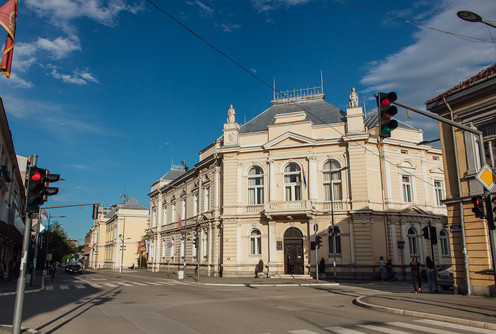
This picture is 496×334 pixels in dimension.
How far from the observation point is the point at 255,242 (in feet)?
114

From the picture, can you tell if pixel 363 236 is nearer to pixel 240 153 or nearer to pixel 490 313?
pixel 240 153

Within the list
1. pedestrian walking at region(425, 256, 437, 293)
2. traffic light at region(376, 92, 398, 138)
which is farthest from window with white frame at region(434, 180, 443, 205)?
traffic light at region(376, 92, 398, 138)

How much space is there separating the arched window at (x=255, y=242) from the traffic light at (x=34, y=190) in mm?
26654

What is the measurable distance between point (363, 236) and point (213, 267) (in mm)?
13937

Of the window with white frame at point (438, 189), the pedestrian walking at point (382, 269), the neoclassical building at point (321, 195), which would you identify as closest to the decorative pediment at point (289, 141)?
the neoclassical building at point (321, 195)

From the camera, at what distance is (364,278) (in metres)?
30.6

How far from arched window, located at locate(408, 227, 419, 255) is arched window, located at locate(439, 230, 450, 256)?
310 cm

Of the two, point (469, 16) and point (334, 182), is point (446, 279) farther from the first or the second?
point (469, 16)

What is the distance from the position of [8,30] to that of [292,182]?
88.7 feet

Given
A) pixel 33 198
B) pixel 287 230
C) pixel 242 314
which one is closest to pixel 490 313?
pixel 242 314

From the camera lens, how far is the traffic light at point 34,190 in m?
8.93

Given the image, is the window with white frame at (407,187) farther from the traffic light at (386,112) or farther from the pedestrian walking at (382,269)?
the traffic light at (386,112)

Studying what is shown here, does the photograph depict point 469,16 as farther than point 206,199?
No

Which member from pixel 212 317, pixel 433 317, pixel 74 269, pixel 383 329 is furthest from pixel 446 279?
pixel 74 269
